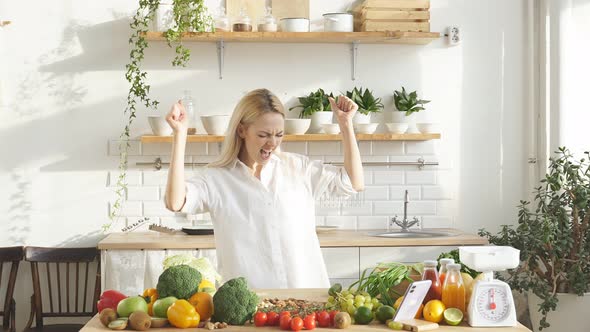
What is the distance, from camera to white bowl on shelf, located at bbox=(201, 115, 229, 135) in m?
5.64

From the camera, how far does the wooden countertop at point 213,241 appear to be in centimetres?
524

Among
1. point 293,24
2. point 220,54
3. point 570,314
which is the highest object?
point 293,24

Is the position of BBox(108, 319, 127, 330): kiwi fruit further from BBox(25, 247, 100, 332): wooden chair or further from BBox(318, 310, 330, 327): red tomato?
BBox(25, 247, 100, 332): wooden chair

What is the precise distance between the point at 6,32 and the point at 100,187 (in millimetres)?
1194

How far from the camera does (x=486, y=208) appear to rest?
237 inches

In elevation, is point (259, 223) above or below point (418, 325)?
above

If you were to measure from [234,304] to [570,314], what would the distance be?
3.08m

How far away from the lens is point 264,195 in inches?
144

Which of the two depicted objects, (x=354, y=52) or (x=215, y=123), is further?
(x=354, y=52)

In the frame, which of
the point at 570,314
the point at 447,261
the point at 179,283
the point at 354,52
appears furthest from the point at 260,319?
the point at 354,52

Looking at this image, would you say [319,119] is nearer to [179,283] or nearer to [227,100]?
[227,100]

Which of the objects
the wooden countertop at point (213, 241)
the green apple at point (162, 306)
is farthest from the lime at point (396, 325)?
the wooden countertop at point (213, 241)

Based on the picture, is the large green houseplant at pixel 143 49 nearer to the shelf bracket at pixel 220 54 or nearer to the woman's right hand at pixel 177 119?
the shelf bracket at pixel 220 54

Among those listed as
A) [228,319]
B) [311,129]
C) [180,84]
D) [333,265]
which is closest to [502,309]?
[228,319]
